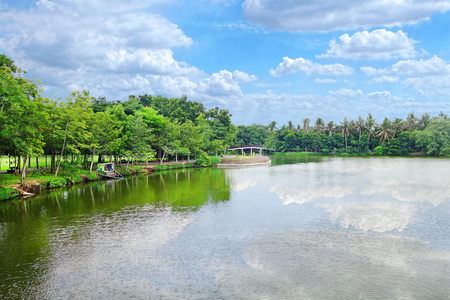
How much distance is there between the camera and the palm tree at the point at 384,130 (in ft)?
333

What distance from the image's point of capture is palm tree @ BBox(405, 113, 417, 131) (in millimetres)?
102000

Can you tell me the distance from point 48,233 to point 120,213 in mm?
5144

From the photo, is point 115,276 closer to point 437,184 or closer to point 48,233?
point 48,233

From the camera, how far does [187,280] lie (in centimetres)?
1166

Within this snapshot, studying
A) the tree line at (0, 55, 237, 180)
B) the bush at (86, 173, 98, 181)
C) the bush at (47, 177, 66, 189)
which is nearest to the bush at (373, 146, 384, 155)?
the tree line at (0, 55, 237, 180)

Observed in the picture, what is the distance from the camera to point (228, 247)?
14898 millimetres

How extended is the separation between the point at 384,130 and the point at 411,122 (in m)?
9.77

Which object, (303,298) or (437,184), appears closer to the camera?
(303,298)

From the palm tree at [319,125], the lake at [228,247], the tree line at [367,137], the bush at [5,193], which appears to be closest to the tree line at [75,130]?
the bush at [5,193]

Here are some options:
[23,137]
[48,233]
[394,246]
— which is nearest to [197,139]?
[23,137]

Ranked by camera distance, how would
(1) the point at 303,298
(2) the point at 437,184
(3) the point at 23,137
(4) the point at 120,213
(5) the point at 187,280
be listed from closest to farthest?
(1) the point at 303,298
(5) the point at 187,280
(4) the point at 120,213
(3) the point at 23,137
(2) the point at 437,184

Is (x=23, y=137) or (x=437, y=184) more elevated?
(x=23, y=137)

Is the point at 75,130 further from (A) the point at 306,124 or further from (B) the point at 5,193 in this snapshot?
(A) the point at 306,124

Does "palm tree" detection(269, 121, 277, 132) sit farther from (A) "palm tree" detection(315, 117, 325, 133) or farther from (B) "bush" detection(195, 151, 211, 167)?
(B) "bush" detection(195, 151, 211, 167)
